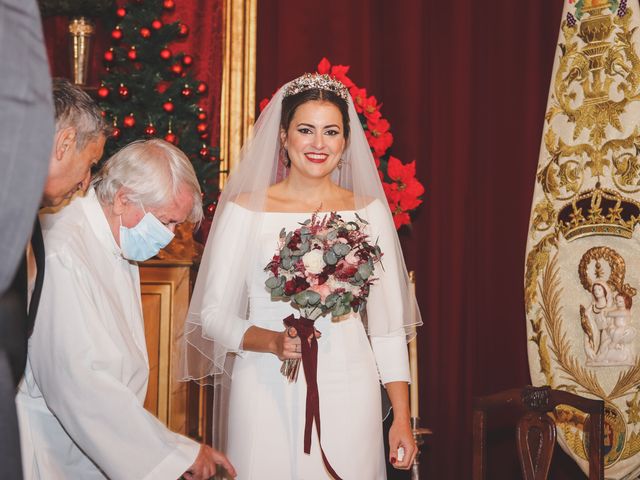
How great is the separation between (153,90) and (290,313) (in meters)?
2.53

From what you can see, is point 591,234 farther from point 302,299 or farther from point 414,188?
point 302,299

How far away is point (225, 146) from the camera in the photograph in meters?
5.53

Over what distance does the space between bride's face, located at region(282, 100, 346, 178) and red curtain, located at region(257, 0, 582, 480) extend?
1.97 metres

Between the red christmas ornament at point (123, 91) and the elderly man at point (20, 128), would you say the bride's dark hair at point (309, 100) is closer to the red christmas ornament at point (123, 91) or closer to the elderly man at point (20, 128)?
the red christmas ornament at point (123, 91)

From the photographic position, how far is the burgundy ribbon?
2789 mm

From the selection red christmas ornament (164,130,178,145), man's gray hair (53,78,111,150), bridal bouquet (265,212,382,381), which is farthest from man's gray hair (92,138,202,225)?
red christmas ornament (164,130,178,145)

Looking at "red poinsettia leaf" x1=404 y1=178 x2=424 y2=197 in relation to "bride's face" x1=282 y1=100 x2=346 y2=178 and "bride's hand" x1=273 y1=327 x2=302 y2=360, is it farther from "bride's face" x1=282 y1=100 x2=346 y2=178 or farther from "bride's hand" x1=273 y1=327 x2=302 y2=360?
"bride's hand" x1=273 y1=327 x2=302 y2=360

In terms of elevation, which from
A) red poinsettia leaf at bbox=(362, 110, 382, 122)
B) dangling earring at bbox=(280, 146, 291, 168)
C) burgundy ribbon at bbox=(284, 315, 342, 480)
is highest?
red poinsettia leaf at bbox=(362, 110, 382, 122)

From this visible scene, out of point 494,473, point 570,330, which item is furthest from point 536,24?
point 494,473

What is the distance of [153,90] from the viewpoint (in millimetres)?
5094

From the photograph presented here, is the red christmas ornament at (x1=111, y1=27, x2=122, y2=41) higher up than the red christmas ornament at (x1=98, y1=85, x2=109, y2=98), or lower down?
higher up

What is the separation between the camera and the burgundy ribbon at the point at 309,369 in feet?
9.15

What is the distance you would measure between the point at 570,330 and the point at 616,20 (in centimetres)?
158

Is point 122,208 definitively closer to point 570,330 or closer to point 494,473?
point 570,330
